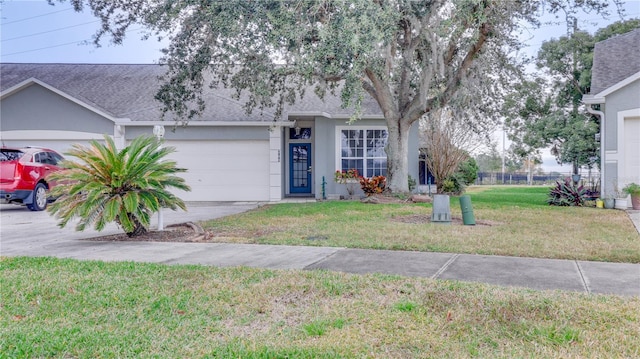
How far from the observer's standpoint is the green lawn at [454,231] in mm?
6328

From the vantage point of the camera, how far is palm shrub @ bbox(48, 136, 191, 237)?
23.1 ft

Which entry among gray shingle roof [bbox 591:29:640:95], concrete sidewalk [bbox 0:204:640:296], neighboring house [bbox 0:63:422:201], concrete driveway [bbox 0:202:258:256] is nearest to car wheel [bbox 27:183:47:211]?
concrete driveway [bbox 0:202:258:256]

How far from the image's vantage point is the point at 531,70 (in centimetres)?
2706

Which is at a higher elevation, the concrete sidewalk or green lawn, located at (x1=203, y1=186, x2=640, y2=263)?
green lawn, located at (x1=203, y1=186, x2=640, y2=263)

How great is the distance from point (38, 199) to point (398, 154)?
34.9ft

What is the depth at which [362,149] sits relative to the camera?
1684 centimetres

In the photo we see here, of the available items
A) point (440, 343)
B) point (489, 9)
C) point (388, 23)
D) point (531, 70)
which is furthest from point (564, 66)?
point (440, 343)

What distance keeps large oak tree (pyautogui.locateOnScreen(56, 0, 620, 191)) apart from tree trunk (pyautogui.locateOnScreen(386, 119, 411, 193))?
3 centimetres

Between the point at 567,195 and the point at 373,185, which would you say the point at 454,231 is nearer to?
the point at 567,195

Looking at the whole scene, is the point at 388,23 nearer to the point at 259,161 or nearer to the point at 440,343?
the point at 440,343

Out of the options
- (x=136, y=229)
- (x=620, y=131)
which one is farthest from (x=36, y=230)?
(x=620, y=131)

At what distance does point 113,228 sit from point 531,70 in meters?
25.6

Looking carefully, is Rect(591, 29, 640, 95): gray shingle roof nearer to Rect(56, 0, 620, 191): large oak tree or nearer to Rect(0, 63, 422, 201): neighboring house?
Rect(56, 0, 620, 191): large oak tree

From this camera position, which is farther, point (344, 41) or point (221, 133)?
point (221, 133)
